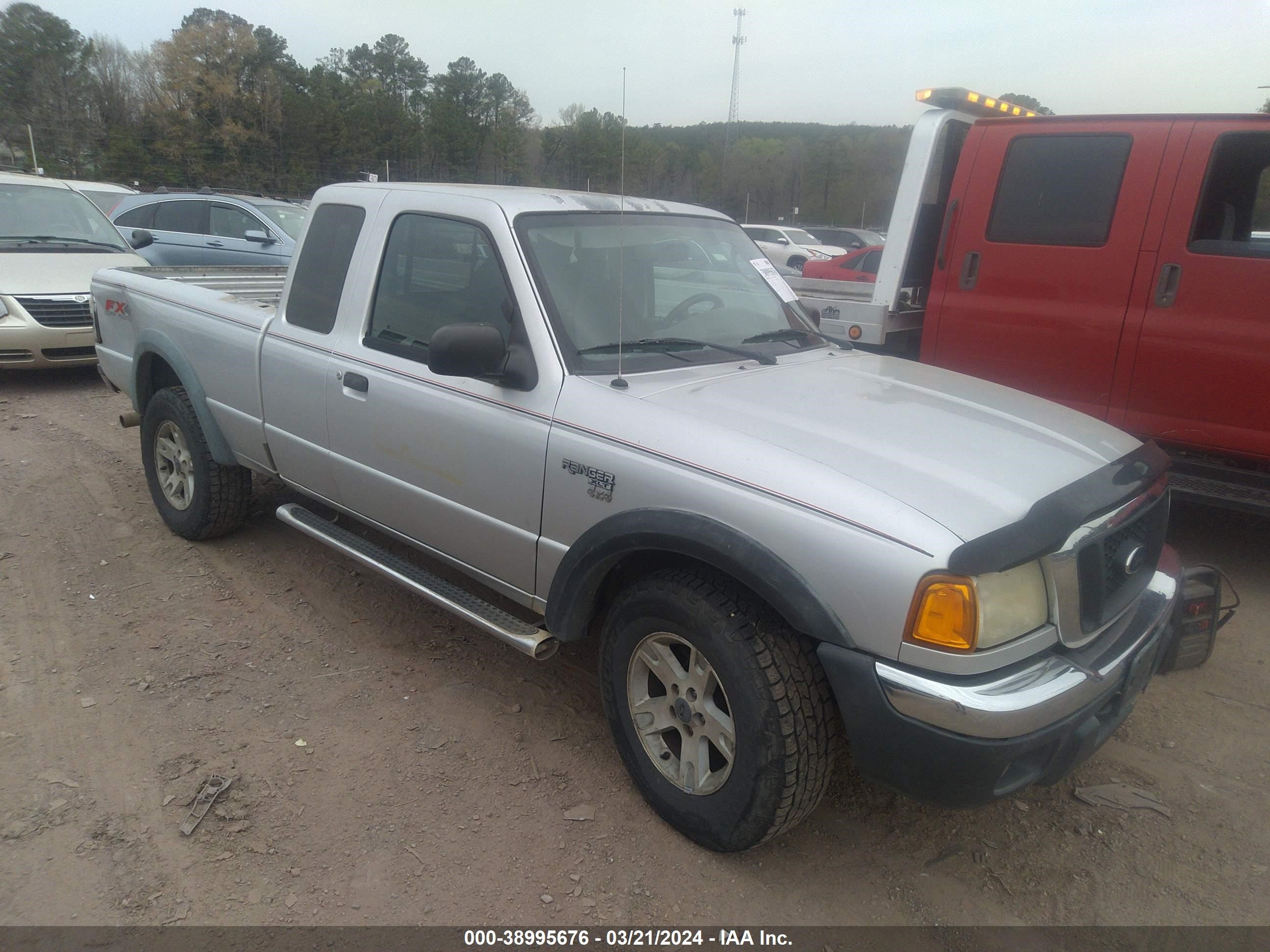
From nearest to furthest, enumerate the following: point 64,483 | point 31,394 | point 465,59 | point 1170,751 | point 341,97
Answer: point 1170,751 → point 64,483 → point 31,394 → point 465,59 → point 341,97

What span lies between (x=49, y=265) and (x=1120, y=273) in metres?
8.88

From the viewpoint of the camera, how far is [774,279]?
3.88 metres

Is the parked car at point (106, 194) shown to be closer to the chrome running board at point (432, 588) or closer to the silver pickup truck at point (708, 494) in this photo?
the silver pickup truck at point (708, 494)

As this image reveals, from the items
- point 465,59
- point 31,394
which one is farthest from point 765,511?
point 465,59

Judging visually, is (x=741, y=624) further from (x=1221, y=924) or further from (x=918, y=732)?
(x=1221, y=924)

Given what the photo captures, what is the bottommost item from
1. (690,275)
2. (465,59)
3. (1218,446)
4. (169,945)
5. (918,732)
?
(169,945)

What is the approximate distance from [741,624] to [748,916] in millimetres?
836

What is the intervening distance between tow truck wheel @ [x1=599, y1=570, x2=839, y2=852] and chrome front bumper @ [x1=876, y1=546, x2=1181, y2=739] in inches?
12.0

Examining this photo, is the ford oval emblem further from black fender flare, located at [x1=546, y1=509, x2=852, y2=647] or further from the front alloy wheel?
the front alloy wheel

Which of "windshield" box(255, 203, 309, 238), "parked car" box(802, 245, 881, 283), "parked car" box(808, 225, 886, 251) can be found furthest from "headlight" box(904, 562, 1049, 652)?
"parked car" box(808, 225, 886, 251)

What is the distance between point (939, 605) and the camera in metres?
2.06

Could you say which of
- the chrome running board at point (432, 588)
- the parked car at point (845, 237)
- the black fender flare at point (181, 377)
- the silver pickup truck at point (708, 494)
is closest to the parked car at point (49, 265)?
the black fender flare at point (181, 377)

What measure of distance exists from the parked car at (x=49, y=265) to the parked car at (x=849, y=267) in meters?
7.20

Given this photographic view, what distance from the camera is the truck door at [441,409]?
291cm
